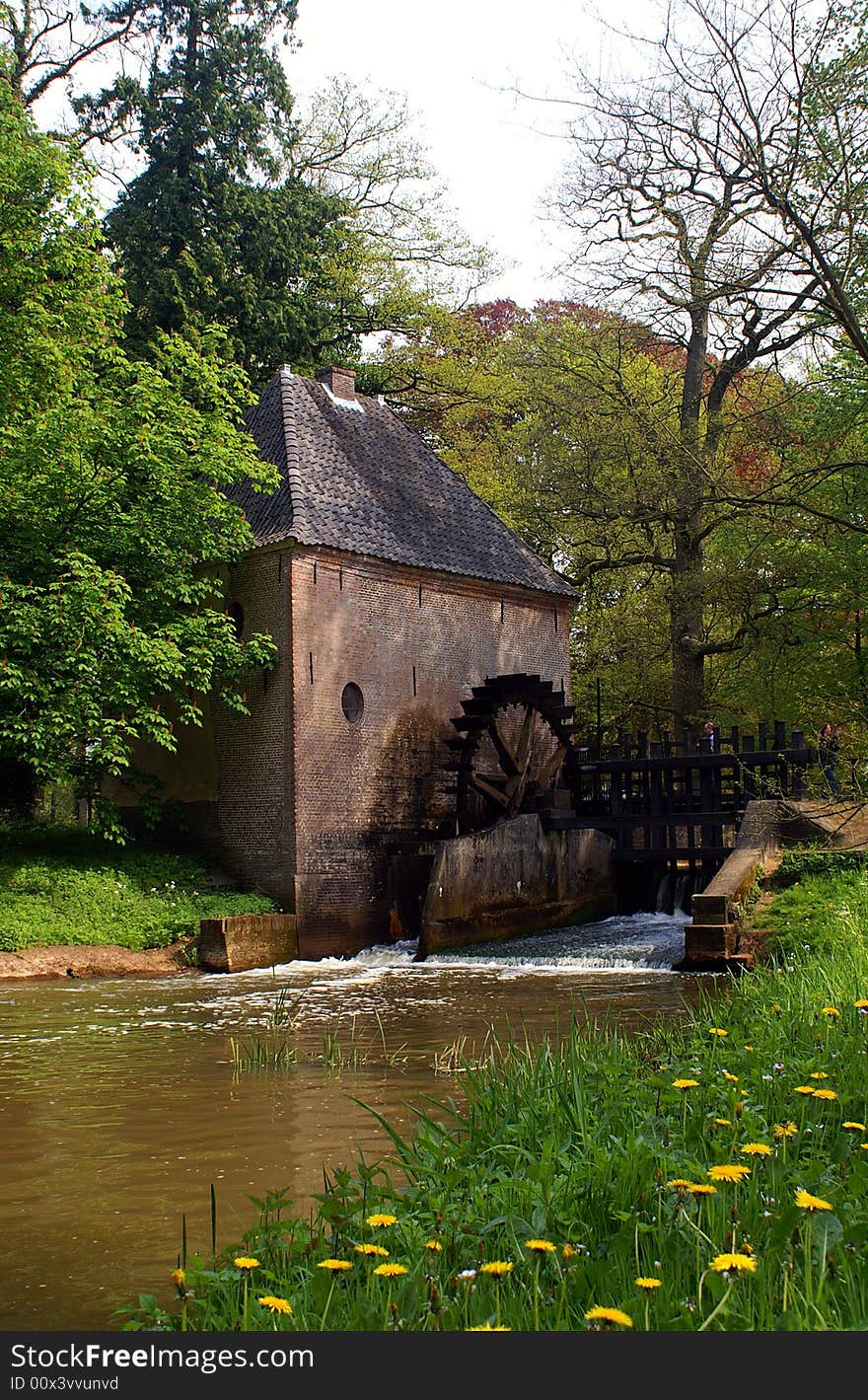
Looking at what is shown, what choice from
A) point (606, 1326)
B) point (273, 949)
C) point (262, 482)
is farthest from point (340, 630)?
point (606, 1326)

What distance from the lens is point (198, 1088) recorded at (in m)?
6.59

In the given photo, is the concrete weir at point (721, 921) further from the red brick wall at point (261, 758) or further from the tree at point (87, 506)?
the tree at point (87, 506)

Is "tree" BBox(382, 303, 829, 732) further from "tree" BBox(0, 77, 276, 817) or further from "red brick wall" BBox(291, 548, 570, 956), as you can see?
"tree" BBox(0, 77, 276, 817)

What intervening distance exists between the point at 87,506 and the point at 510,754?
7.27m

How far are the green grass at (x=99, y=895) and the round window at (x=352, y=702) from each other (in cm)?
283

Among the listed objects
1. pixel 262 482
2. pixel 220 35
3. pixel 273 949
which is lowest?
pixel 273 949

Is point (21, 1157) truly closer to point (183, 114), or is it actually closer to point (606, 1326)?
point (606, 1326)

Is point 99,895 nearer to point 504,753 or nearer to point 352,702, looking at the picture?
point 352,702

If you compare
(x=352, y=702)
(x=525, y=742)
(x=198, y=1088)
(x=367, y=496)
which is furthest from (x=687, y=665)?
(x=198, y=1088)

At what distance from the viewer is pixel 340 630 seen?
1655 centimetres

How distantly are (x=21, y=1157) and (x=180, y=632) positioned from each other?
1024 centimetres

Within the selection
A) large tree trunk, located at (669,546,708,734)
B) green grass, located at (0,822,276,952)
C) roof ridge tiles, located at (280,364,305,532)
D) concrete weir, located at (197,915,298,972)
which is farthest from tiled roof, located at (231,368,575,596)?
concrete weir, located at (197,915,298,972)

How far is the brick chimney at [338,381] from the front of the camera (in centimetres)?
1989

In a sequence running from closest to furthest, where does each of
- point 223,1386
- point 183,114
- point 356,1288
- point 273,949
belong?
point 223,1386 → point 356,1288 → point 273,949 → point 183,114
